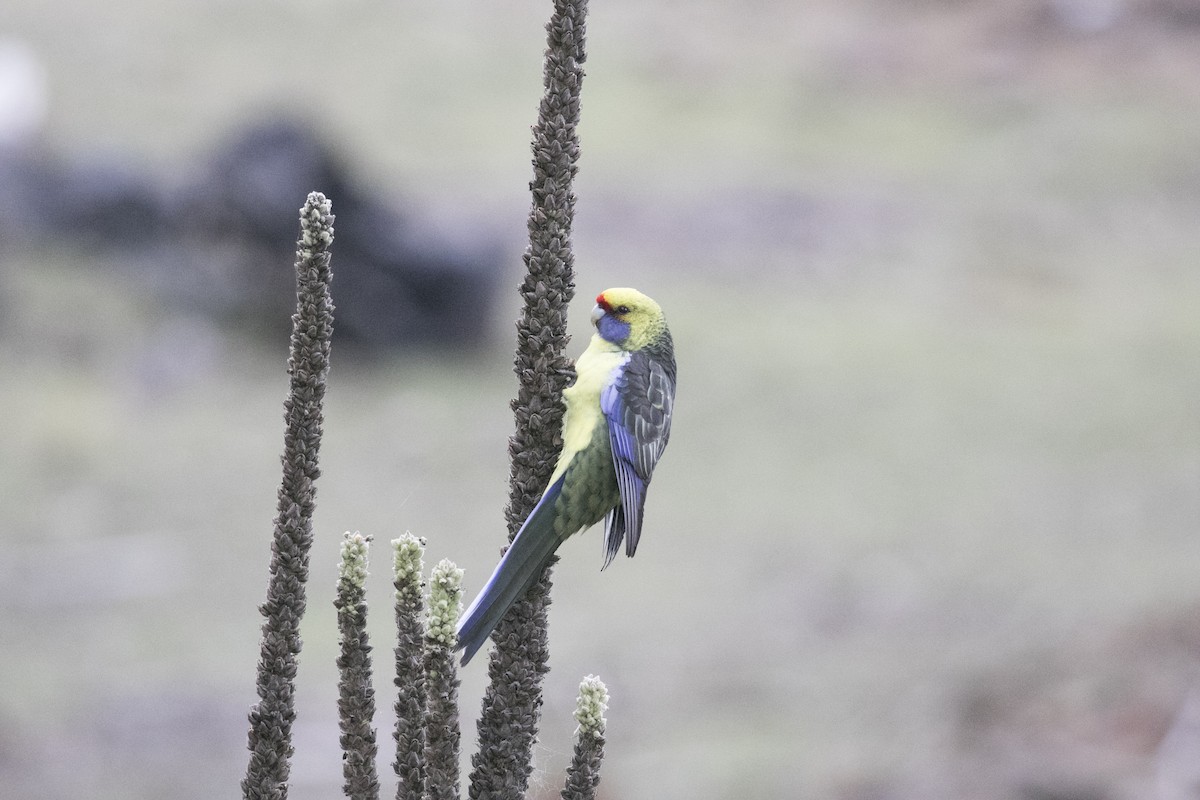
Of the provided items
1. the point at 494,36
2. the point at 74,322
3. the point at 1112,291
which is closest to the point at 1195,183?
the point at 1112,291

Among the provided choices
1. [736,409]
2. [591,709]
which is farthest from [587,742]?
[736,409]

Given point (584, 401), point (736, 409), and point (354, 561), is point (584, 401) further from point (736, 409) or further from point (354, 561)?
point (736, 409)

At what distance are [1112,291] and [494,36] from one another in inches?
431

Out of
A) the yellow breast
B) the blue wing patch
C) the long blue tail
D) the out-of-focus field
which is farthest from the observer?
the out-of-focus field

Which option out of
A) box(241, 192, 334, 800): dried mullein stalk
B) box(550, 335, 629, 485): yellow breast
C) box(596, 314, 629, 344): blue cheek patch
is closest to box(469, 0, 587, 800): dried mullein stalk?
box(550, 335, 629, 485): yellow breast

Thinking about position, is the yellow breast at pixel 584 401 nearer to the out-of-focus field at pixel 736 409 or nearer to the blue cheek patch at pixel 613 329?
the blue cheek patch at pixel 613 329

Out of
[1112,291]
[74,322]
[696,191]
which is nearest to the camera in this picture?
[74,322]

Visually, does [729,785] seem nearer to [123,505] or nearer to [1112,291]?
[123,505]

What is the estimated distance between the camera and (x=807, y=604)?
42.1 feet

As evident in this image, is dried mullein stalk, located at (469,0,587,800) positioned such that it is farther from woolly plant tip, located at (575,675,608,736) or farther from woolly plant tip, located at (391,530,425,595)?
woolly plant tip, located at (391,530,425,595)

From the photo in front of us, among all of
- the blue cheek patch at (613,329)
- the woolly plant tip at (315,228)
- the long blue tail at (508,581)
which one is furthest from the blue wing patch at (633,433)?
the woolly plant tip at (315,228)

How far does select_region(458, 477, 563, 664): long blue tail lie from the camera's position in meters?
3.97

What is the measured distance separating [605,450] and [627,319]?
2.23ft

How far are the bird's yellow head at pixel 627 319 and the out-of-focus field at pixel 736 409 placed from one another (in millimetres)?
3969
